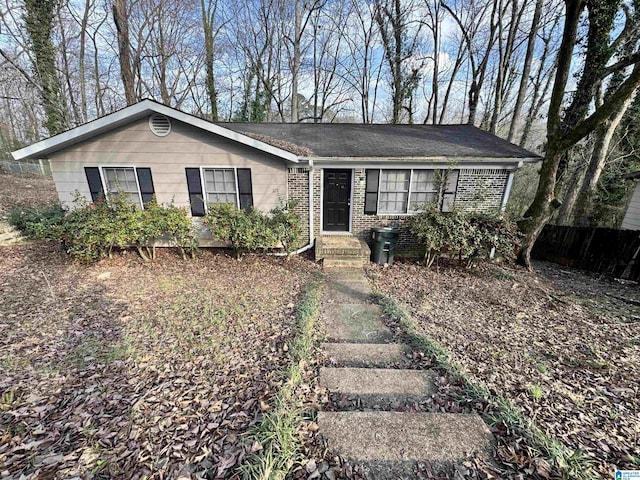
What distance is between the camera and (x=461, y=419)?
7.41ft

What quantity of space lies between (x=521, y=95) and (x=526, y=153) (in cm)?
898

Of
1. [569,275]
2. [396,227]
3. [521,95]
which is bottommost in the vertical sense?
[569,275]

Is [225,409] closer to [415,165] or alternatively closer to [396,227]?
[396,227]

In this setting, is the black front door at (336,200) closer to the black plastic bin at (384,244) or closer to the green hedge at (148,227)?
the green hedge at (148,227)

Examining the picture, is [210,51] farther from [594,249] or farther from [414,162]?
[594,249]

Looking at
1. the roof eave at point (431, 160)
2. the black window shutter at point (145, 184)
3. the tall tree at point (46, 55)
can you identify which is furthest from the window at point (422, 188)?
the tall tree at point (46, 55)

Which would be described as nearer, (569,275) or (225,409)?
(225,409)

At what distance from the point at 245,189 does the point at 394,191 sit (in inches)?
170

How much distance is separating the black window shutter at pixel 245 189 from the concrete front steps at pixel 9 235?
621 cm

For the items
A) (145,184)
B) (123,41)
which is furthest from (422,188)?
(123,41)

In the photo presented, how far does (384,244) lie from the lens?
689 cm

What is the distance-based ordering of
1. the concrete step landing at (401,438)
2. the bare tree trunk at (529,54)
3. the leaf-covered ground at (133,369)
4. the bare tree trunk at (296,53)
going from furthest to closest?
the bare tree trunk at (296,53)
the bare tree trunk at (529,54)
the leaf-covered ground at (133,369)
the concrete step landing at (401,438)

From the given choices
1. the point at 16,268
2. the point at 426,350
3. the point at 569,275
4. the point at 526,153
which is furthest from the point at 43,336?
the point at 569,275

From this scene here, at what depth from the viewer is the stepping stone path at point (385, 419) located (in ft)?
6.39
